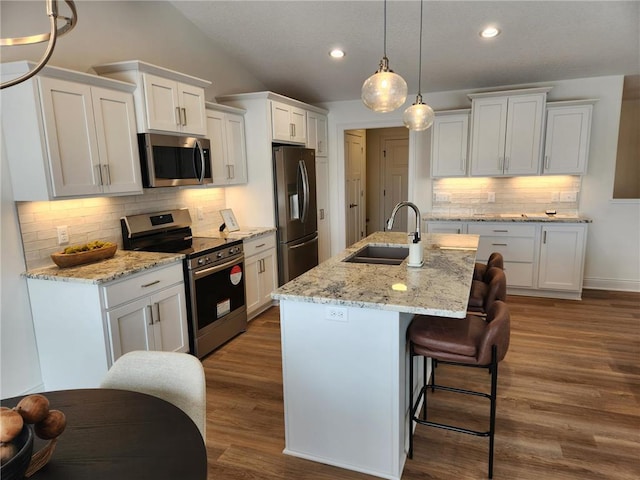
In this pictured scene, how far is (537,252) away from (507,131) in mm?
1392

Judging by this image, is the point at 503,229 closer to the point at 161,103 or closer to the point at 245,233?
the point at 245,233

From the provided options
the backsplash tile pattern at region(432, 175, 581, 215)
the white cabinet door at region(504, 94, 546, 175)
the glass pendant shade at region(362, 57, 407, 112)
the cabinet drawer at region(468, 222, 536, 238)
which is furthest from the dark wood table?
the backsplash tile pattern at region(432, 175, 581, 215)

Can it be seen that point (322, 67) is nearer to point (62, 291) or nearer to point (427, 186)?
point (427, 186)

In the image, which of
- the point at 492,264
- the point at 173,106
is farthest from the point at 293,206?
the point at 492,264

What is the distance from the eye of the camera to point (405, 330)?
79.8 inches

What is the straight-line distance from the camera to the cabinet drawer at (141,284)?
244cm

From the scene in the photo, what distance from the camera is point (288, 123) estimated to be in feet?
15.1

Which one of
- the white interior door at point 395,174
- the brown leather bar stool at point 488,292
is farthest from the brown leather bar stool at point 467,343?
the white interior door at point 395,174

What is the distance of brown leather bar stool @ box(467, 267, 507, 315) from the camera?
2.34 metres

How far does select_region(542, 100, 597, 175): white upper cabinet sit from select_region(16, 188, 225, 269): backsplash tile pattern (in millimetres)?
3872

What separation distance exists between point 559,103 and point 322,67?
2.61 meters

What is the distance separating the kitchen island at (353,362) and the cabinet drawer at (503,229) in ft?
8.94

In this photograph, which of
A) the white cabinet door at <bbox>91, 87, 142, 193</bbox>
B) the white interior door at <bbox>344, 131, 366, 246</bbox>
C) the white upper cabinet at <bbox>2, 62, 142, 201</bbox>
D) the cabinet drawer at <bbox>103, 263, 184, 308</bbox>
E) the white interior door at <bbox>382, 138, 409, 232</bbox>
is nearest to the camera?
the white upper cabinet at <bbox>2, 62, 142, 201</bbox>

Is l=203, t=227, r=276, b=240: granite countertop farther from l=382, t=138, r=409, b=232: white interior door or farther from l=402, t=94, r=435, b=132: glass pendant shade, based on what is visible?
l=382, t=138, r=409, b=232: white interior door
